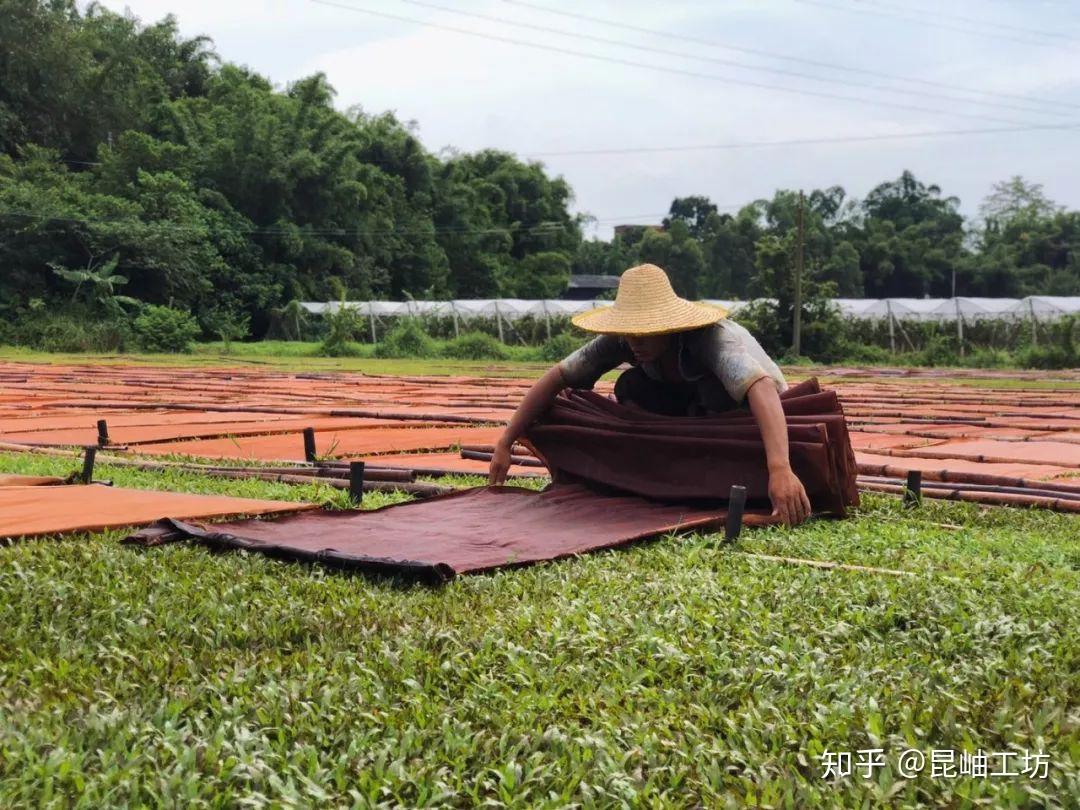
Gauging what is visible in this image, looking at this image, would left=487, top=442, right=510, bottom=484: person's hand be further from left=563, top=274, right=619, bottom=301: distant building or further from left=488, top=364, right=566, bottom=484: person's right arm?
left=563, top=274, right=619, bottom=301: distant building

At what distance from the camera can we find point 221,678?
200cm

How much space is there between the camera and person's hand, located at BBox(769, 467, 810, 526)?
11.2 ft

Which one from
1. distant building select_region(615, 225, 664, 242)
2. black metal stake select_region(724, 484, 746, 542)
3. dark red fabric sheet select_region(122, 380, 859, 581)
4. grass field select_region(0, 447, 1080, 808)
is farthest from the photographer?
distant building select_region(615, 225, 664, 242)

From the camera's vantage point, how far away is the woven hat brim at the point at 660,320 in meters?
3.67

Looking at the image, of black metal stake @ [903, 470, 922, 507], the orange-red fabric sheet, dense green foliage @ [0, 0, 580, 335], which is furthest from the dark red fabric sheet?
dense green foliage @ [0, 0, 580, 335]

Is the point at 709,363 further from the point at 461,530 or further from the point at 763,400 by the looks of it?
the point at 461,530

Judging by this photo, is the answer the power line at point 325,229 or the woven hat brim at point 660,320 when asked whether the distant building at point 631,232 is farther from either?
the woven hat brim at point 660,320

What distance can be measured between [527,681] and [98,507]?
6.43 ft

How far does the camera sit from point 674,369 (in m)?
4.01

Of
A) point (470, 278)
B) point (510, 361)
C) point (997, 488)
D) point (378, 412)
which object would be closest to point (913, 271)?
point (470, 278)

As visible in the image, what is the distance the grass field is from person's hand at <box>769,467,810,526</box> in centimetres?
53

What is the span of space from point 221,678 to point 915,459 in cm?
426

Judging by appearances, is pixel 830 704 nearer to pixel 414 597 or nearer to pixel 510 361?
pixel 414 597

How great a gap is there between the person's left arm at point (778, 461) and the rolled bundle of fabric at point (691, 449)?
5.2 inches
